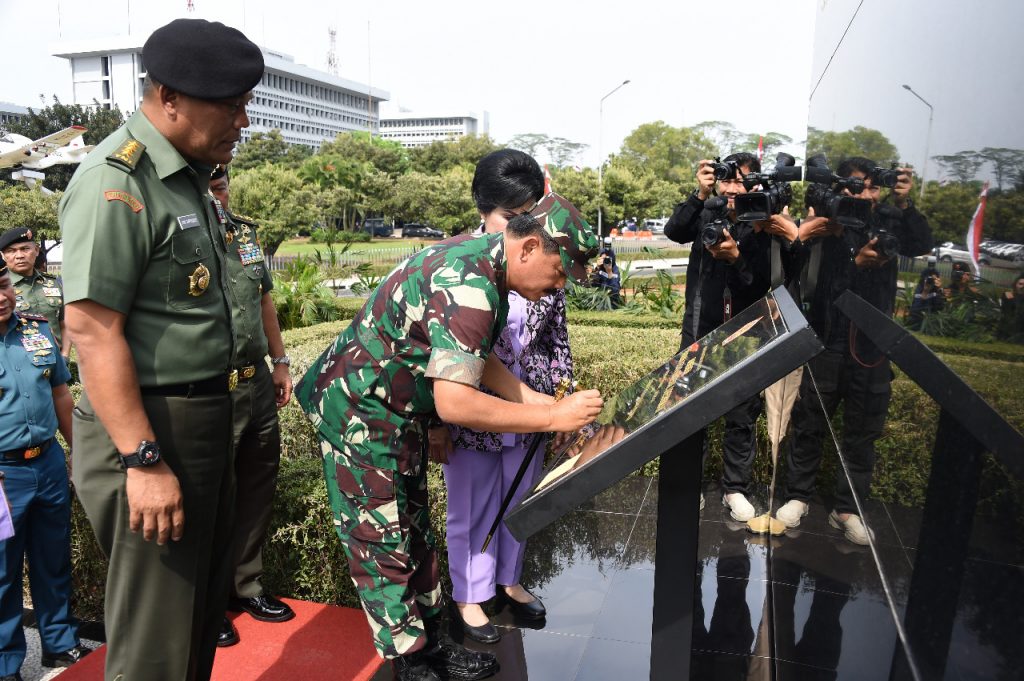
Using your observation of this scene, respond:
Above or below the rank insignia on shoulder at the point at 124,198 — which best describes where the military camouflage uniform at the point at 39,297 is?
below

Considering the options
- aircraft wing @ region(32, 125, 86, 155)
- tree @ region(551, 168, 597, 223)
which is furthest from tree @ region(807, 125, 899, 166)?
tree @ region(551, 168, 597, 223)

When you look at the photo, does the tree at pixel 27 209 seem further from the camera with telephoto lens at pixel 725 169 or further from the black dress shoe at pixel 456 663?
the black dress shoe at pixel 456 663

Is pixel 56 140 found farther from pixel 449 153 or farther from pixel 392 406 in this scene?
pixel 449 153

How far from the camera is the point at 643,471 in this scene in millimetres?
5004

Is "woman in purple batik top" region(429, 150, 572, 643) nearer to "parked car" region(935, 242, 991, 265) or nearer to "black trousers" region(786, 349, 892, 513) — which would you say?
"black trousers" region(786, 349, 892, 513)

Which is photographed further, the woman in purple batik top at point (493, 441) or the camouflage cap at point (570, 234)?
the woman in purple batik top at point (493, 441)

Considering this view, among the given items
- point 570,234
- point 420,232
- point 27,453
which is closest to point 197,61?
point 570,234

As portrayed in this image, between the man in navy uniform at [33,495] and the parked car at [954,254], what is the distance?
9.40ft

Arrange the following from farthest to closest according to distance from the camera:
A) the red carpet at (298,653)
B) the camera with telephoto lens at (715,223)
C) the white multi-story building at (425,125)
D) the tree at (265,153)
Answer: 1. the white multi-story building at (425,125)
2. the tree at (265,153)
3. the camera with telephoto lens at (715,223)
4. the red carpet at (298,653)

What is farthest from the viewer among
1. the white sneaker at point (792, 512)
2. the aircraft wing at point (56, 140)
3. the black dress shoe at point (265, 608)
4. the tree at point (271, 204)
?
the tree at point (271, 204)

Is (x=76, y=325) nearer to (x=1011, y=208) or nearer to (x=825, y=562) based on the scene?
(x=1011, y=208)

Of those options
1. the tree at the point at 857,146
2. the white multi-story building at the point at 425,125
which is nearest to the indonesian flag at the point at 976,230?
the tree at the point at 857,146

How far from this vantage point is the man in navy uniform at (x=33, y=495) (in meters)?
2.66

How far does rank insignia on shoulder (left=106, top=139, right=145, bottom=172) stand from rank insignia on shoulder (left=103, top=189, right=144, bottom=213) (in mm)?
62
